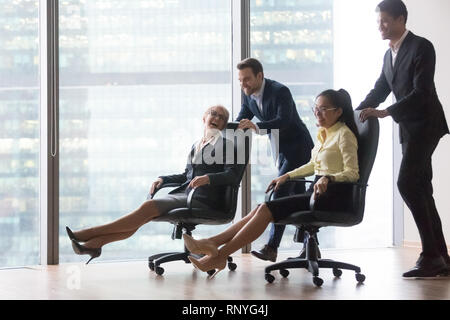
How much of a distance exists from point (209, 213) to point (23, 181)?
1.55 meters

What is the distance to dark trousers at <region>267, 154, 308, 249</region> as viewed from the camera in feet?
15.8

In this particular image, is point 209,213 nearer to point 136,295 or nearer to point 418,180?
point 136,295

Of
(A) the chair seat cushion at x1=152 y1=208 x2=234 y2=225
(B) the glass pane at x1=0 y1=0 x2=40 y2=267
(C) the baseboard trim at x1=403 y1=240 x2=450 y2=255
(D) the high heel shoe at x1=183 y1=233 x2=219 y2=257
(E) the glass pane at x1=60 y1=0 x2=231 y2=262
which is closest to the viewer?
(D) the high heel shoe at x1=183 y1=233 x2=219 y2=257

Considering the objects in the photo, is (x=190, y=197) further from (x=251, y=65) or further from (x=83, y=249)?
(x=251, y=65)

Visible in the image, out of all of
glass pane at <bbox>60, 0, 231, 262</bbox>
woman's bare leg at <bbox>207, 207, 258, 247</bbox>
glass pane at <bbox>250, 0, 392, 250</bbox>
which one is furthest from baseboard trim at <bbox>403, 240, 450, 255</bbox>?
woman's bare leg at <bbox>207, 207, 258, 247</bbox>

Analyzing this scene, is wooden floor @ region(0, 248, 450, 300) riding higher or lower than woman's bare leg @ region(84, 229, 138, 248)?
lower

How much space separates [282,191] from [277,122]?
415 mm

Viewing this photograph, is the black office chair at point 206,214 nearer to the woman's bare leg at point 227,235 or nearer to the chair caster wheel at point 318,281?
the woman's bare leg at point 227,235

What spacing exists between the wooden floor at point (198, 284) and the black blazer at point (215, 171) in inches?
18.7

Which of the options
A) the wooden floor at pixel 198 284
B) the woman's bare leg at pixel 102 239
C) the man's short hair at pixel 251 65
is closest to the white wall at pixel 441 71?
the wooden floor at pixel 198 284

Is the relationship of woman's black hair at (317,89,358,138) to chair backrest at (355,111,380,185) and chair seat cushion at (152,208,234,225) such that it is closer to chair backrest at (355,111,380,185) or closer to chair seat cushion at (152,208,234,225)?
chair backrest at (355,111,380,185)

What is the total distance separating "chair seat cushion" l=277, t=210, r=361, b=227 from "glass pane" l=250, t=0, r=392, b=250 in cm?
179

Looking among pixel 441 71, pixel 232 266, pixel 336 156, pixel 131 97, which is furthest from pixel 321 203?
pixel 441 71
